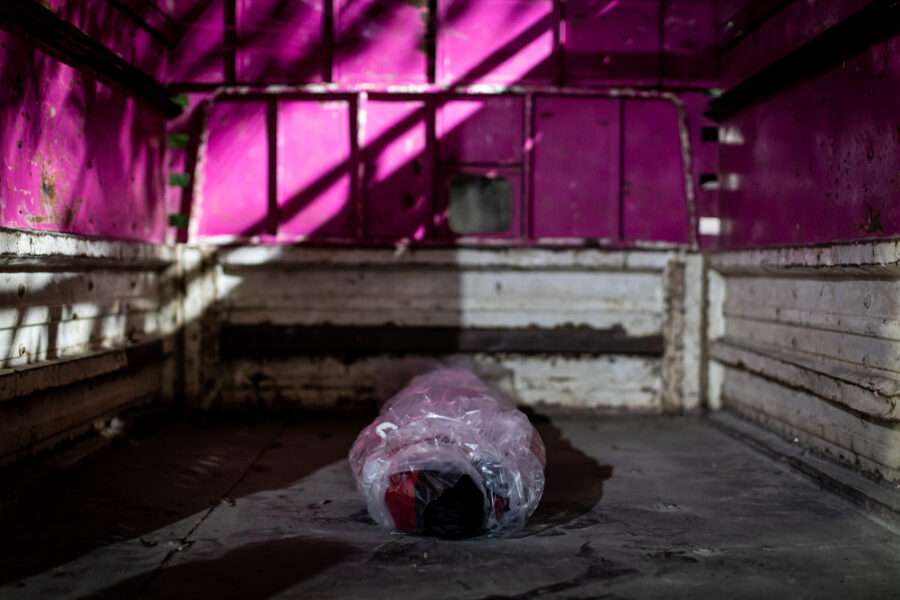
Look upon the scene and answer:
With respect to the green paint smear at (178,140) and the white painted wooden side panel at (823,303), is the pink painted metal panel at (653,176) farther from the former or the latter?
the green paint smear at (178,140)

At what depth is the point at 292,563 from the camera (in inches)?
70.0

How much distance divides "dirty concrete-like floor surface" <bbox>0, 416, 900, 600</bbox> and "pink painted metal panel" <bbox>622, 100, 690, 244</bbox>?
1375 mm

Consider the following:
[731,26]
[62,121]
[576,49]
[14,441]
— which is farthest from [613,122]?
[14,441]

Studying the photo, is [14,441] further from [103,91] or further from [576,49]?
[576,49]

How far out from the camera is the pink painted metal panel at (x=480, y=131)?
367 centimetres

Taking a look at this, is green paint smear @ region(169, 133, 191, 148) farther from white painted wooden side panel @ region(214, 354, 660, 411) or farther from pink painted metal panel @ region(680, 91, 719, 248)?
pink painted metal panel @ region(680, 91, 719, 248)

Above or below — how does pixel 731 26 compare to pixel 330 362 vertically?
above

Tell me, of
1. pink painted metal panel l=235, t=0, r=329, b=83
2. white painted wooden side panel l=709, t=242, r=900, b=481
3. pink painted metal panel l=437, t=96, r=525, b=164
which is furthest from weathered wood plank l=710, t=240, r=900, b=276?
pink painted metal panel l=235, t=0, r=329, b=83

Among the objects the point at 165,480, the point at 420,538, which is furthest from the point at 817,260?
the point at 165,480

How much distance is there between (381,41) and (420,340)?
1711 millimetres

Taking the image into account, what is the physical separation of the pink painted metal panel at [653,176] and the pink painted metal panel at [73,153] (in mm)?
2630

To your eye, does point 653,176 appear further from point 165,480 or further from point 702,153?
point 165,480

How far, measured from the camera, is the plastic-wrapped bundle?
1889 mm

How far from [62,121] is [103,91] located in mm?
424
